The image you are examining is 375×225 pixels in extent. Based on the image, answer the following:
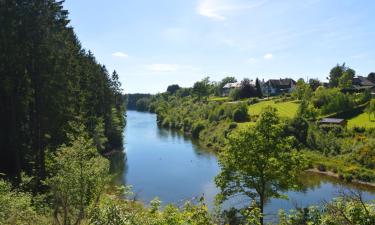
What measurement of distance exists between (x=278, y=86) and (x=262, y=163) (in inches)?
4320

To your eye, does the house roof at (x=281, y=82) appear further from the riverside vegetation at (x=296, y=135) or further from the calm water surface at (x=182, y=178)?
the calm water surface at (x=182, y=178)

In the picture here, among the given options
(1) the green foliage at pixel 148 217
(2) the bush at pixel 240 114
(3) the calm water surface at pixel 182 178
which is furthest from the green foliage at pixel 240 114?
(1) the green foliage at pixel 148 217

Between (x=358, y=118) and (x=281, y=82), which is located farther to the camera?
(x=281, y=82)

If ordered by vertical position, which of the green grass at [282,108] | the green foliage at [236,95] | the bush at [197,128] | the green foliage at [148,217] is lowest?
the bush at [197,128]

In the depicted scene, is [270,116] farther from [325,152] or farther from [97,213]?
[325,152]

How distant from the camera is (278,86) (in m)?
135

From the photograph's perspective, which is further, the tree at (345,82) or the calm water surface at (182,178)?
the tree at (345,82)

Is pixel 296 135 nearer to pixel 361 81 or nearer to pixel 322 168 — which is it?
pixel 322 168

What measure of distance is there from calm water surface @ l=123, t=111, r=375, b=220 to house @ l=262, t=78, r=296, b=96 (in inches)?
2435

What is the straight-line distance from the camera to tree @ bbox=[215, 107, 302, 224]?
2881 cm

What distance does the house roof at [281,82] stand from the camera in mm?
135125

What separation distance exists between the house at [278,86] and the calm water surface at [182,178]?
61849mm

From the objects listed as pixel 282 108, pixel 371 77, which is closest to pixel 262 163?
pixel 282 108

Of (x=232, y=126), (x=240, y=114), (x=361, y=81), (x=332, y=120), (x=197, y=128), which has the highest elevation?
(x=361, y=81)
